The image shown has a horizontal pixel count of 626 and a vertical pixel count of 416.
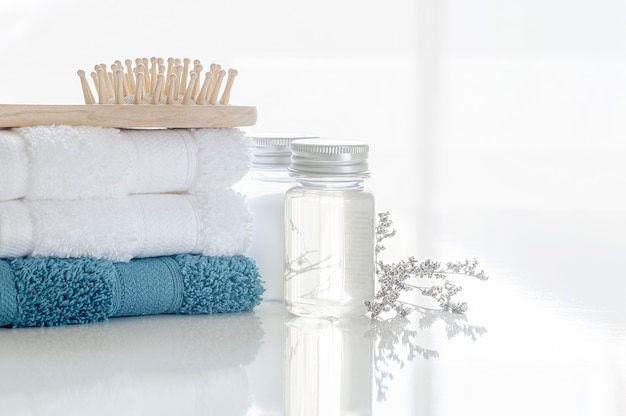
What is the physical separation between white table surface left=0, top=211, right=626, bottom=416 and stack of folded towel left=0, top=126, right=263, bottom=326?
0.08 feet

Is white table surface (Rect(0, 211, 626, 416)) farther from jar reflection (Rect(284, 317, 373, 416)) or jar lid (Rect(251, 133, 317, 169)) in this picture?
jar lid (Rect(251, 133, 317, 169))

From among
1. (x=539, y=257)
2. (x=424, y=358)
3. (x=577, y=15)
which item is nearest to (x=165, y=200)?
(x=424, y=358)

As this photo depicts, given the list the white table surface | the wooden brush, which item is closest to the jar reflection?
the white table surface

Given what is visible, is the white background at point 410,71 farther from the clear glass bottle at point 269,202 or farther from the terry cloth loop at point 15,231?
the terry cloth loop at point 15,231

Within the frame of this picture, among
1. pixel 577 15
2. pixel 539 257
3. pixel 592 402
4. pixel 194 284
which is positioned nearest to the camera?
pixel 592 402

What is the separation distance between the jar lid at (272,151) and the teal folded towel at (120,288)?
118mm

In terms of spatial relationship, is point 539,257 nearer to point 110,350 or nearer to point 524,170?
point 110,350

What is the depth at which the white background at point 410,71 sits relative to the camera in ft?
6.85

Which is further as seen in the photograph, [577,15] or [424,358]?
[577,15]

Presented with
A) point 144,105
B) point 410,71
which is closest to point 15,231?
point 144,105

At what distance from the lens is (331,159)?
0.90 m

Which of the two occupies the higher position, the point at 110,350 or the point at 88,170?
the point at 88,170

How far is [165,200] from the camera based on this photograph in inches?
36.7

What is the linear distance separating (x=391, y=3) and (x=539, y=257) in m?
1.20
